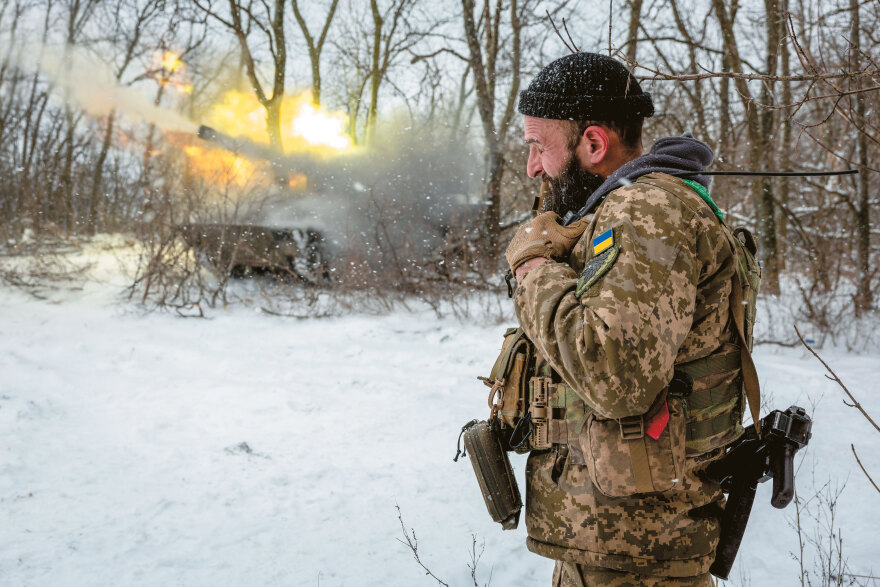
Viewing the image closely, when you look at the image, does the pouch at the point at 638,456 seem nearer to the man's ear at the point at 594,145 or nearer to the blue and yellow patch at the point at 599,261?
the blue and yellow patch at the point at 599,261

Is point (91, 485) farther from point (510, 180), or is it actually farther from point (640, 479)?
point (510, 180)

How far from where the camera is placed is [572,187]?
167 cm

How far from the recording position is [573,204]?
1.69m

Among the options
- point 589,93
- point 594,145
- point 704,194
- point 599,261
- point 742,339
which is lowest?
point 742,339

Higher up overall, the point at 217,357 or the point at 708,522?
the point at 708,522

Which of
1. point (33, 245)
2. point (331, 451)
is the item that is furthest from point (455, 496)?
point (33, 245)

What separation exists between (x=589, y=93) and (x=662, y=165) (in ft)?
0.92

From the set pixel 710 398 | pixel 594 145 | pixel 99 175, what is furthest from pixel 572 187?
pixel 99 175

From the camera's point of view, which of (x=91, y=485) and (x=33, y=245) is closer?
(x=91, y=485)

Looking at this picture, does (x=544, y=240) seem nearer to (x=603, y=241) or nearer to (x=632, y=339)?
(x=603, y=241)

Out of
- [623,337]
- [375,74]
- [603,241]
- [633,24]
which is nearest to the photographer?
[623,337]

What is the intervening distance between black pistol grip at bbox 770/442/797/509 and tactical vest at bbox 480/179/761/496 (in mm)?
99

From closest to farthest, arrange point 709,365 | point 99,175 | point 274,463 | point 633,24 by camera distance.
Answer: point 709,365 → point 274,463 → point 633,24 → point 99,175

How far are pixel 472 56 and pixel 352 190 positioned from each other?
3.46 meters
